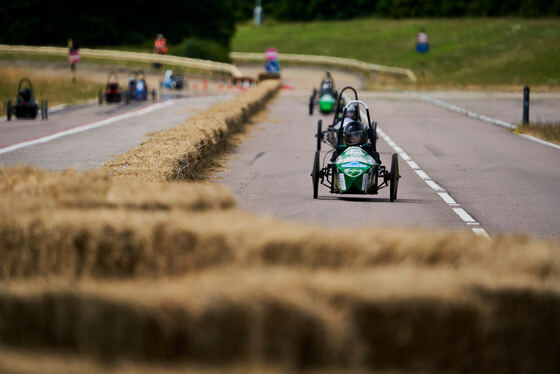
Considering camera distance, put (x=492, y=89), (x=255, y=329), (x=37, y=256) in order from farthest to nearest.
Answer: (x=492, y=89) → (x=37, y=256) → (x=255, y=329)

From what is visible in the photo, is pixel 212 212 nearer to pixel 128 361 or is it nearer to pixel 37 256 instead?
pixel 37 256

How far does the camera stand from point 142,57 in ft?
239

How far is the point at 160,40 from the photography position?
72.6 metres

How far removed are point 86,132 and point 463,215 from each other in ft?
52.3

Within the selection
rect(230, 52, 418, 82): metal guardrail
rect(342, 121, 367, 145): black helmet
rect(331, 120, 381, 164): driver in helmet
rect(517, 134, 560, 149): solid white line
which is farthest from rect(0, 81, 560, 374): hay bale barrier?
rect(230, 52, 418, 82): metal guardrail

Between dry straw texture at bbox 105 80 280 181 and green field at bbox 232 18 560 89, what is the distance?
37127mm

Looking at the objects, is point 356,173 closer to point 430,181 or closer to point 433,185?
point 433,185

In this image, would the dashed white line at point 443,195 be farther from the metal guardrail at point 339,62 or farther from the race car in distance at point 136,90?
the metal guardrail at point 339,62

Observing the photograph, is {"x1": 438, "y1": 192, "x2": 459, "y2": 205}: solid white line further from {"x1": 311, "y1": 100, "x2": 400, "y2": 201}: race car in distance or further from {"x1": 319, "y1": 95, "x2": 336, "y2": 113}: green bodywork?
{"x1": 319, "y1": 95, "x2": 336, "y2": 113}: green bodywork

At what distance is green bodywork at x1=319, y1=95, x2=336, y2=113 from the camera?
32688 millimetres

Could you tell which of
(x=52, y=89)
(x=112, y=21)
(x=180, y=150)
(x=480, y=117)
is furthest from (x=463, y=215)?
(x=112, y=21)

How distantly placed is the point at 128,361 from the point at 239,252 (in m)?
1.00

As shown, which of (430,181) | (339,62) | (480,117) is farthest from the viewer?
(339,62)

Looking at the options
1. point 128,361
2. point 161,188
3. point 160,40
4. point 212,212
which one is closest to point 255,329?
point 128,361
